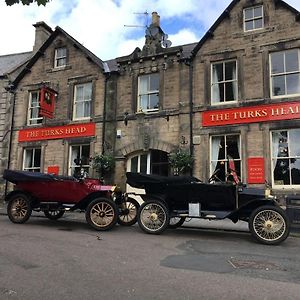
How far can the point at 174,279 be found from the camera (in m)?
5.80

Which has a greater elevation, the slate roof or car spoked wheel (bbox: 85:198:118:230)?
the slate roof

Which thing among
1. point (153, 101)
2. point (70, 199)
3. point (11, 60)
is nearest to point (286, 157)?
point (153, 101)

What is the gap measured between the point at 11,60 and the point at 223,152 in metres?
16.3

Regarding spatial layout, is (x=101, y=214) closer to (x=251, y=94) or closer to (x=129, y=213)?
(x=129, y=213)

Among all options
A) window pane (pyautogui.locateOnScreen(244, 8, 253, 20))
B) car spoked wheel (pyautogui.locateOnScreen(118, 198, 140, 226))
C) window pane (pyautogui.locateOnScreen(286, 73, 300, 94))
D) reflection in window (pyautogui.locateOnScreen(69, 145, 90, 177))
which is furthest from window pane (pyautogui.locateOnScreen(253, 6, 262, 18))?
car spoked wheel (pyautogui.locateOnScreen(118, 198, 140, 226))

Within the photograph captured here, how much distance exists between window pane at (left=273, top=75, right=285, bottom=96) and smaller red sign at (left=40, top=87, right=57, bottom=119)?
10705 millimetres

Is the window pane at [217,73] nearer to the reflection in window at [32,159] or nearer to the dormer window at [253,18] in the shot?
the dormer window at [253,18]

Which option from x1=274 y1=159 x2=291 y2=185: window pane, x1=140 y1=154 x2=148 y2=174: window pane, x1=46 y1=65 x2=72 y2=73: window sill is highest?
x1=46 y1=65 x2=72 y2=73: window sill

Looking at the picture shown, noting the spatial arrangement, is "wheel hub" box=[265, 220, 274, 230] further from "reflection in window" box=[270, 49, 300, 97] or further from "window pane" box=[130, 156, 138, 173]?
"window pane" box=[130, 156, 138, 173]

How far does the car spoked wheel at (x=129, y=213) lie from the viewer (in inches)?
460

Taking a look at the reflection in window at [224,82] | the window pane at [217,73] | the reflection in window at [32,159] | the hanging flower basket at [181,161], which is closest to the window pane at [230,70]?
the reflection in window at [224,82]

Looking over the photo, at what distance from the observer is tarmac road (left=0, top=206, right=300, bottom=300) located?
518 cm

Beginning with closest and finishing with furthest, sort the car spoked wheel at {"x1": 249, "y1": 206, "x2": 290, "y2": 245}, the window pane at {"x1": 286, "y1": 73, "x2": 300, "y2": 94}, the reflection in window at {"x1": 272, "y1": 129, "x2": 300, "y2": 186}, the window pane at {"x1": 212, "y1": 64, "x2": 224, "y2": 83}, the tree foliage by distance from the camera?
the tree foliage, the car spoked wheel at {"x1": 249, "y1": 206, "x2": 290, "y2": 245}, the reflection in window at {"x1": 272, "y1": 129, "x2": 300, "y2": 186}, the window pane at {"x1": 286, "y1": 73, "x2": 300, "y2": 94}, the window pane at {"x1": 212, "y1": 64, "x2": 224, "y2": 83}

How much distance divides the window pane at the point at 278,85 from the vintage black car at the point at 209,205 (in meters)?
6.94
